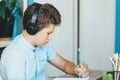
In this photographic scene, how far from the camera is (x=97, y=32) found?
9.95 ft

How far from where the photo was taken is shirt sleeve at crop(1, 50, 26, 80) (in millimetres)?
1397

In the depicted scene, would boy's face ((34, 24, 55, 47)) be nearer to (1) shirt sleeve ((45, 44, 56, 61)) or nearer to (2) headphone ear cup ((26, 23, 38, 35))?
(2) headphone ear cup ((26, 23, 38, 35))

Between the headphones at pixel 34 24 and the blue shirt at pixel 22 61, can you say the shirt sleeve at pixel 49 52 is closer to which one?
the blue shirt at pixel 22 61

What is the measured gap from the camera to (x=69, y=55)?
304cm

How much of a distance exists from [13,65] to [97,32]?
5.72 ft

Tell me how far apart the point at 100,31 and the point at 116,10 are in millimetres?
278

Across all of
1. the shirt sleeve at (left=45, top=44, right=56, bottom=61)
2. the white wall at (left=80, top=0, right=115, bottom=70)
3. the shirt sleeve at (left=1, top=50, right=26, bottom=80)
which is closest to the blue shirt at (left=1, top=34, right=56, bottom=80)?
the shirt sleeve at (left=1, top=50, right=26, bottom=80)

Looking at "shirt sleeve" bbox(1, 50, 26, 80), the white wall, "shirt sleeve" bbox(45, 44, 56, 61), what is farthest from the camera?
the white wall

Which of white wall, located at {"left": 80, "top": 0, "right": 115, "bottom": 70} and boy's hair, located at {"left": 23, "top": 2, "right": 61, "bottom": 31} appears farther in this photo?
white wall, located at {"left": 80, "top": 0, "right": 115, "bottom": 70}

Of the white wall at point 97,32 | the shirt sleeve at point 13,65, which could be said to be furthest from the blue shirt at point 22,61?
the white wall at point 97,32

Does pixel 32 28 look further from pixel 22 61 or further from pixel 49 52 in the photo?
pixel 49 52

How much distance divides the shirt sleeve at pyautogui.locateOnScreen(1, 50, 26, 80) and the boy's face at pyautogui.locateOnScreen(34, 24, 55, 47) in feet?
0.44

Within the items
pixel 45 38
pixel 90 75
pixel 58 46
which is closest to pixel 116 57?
pixel 90 75

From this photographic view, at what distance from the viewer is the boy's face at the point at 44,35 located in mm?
1492
